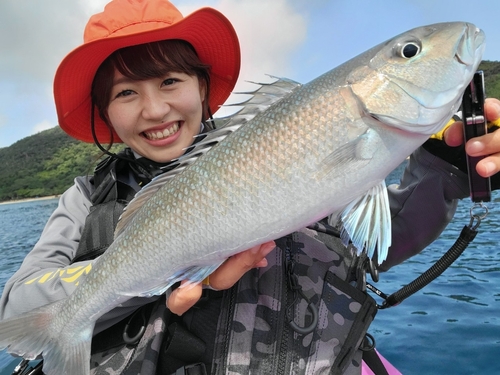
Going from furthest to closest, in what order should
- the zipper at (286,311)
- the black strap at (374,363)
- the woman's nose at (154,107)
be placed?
the black strap at (374,363) < the woman's nose at (154,107) < the zipper at (286,311)

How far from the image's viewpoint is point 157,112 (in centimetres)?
243

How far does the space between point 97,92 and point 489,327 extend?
467cm

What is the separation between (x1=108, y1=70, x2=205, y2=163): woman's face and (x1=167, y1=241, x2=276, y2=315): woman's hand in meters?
1.10

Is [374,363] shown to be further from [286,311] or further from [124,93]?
[124,93]

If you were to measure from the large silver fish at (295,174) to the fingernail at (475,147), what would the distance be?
201 mm

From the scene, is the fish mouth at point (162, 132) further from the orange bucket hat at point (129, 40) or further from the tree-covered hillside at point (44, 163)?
the tree-covered hillside at point (44, 163)

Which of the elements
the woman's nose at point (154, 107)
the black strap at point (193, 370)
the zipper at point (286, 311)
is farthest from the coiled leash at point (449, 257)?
the woman's nose at point (154, 107)

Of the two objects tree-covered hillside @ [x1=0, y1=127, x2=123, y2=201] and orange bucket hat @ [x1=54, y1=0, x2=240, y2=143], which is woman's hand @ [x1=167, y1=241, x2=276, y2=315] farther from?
tree-covered hillside @ [x1=0, y1=127, x2=123, y2=201]

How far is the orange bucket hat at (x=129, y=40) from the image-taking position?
2475 mm

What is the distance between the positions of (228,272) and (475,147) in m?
1.21

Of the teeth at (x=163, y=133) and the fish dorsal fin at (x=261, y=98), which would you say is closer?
the fish dorsal fin at (x=261, y=98)

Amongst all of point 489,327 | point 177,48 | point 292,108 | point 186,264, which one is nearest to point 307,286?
point 186,264

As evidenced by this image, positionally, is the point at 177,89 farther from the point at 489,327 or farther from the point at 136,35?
the point at 489,327

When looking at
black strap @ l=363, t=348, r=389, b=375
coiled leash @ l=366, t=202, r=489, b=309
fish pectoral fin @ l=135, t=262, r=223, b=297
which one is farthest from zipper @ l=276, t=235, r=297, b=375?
black strap @ l=363, t=348, r=389, b=375
